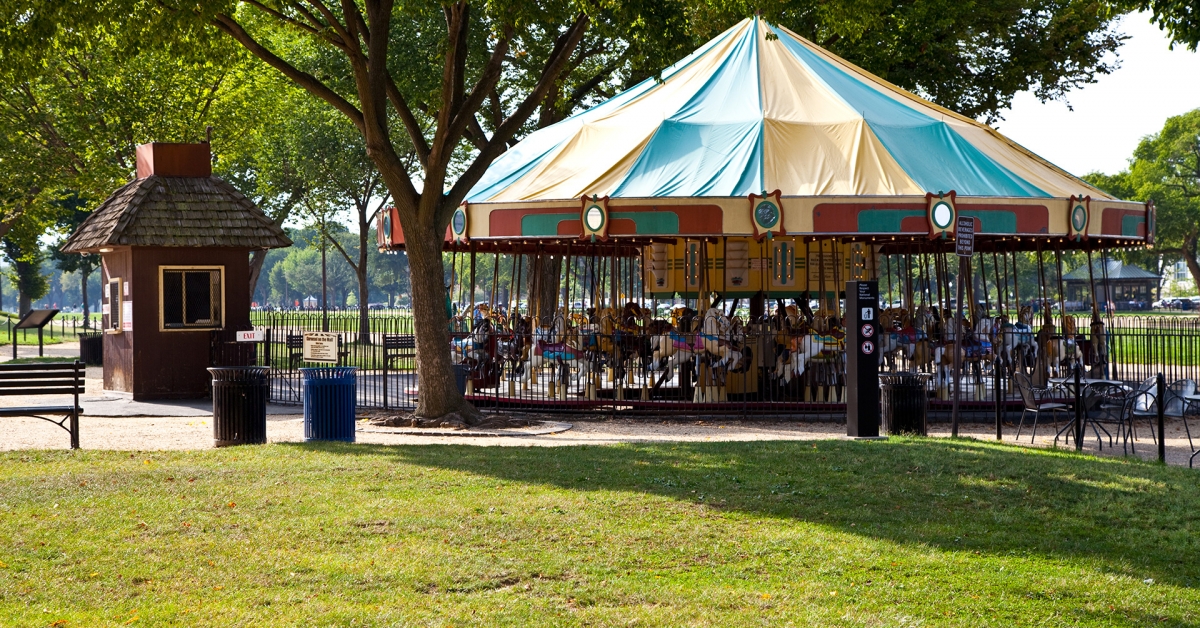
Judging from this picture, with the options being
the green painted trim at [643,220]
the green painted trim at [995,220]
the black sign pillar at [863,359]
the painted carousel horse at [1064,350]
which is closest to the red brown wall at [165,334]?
the green painted trim at [643,220]

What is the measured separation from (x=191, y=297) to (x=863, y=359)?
12.8 meters

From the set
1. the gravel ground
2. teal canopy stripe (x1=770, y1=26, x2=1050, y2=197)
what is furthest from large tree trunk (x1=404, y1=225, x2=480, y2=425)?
teal canopy stripe (x1=770, y1=26, x2=1050, y2=197)

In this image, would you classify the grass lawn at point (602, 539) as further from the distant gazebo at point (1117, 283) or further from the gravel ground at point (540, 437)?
the distant gazebo at point (1117, 283)

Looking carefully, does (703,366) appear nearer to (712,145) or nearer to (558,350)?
(558,350)

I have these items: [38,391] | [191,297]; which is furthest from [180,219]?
[38,391]

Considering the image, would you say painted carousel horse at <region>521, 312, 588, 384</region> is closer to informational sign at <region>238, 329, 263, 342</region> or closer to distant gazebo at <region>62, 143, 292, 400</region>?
informational sign at <region>238, 329, 263, 342</region>

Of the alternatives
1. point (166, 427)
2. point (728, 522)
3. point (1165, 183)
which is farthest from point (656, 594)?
point (1165, 183)

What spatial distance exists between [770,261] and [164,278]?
10906 mm

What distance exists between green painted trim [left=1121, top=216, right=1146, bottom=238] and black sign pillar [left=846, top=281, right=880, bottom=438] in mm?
7464

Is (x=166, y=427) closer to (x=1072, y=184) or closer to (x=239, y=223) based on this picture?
(x=239, y=223)

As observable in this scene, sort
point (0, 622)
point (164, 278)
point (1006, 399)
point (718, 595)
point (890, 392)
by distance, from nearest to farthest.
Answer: point (0, 622) → point (718, 595) → point (890, 392) → point (1006, 399) → point (164, 278)

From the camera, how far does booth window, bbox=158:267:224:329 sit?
2075cm

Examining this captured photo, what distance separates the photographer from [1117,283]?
9781 centimetres

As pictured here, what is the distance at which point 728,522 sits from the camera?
883cm
